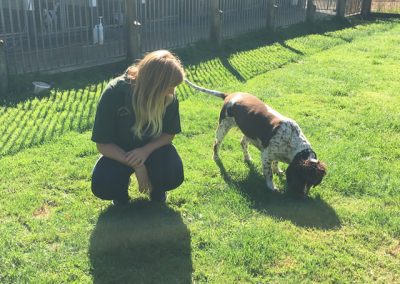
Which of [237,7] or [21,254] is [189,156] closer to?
[21,254]

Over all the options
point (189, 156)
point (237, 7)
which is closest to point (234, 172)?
point (189, 156)

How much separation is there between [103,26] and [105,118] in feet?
21.8

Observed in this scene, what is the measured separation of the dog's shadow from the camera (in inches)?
176

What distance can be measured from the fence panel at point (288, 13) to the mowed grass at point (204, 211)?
7.32 m

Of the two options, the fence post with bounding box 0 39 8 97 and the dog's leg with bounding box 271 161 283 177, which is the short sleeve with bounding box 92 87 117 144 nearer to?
the dog's leg with bounding box 271 161 283 177

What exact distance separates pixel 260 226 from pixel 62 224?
177cm

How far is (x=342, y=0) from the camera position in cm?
1628

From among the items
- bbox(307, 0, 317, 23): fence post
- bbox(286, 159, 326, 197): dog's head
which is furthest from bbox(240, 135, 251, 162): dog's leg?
bbox(307, 0, 317, 23): fence post

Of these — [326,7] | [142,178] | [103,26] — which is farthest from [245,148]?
[326,7]

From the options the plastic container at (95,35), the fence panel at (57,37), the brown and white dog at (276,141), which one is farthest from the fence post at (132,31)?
the brown and white dog at (276,141)

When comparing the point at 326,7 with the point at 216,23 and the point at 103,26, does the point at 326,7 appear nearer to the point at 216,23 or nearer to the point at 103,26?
the point at 216,23

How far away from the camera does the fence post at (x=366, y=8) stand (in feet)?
58.3

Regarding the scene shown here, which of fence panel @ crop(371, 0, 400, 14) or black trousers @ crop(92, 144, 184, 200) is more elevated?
fence panel @ crop(371, 0, 400, 14)

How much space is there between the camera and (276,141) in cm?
482
